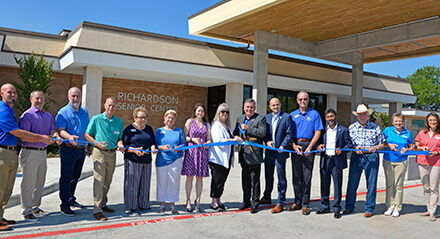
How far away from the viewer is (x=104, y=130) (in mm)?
5379

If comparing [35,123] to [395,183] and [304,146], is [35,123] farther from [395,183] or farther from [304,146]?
[395,183]

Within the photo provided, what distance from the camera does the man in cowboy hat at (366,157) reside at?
5.79 meters

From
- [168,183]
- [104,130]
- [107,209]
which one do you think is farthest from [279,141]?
[107,209]

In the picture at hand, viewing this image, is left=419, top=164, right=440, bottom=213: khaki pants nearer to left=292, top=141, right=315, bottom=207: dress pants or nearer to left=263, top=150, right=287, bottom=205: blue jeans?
left=292, top=141, right=315, bottom=207: dress pants

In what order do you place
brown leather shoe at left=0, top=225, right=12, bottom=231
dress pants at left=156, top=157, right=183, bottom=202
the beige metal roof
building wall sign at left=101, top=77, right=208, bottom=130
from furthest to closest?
building wall sign at left=101, top=77, right=208, bottom=130 < the beige metal roof < dress pants at left=156, top=157, right=183, bottom=202 < brown leather shoe at left=0, top=225, right=12, bottom=231

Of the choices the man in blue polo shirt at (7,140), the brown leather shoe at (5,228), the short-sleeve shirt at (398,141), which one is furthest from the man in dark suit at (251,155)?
the brown leather shoe at (5,228)

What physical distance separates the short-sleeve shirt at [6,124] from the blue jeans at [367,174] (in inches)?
212

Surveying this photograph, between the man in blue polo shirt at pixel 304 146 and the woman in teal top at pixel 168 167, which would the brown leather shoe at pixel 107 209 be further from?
the man in blue polo shirt at pixel 304 146

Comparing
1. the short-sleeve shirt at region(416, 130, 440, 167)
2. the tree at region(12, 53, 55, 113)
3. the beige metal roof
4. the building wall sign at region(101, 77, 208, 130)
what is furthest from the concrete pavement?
the building wall sign at region(101, 77, 208, 130)

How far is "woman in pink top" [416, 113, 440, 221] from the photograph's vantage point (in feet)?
18.9

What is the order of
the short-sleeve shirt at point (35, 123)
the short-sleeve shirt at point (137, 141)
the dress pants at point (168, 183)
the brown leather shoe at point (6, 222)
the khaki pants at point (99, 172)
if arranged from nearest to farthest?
the brown leather shoe at point (6, 222)
the short-sleeve shirt at point (35, 123)
the khaki pants at point (99, 172)
the short-sleeve shirt at point (137, 141)
the dress pants at point (168, 183)

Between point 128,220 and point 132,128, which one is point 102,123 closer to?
point 132,128

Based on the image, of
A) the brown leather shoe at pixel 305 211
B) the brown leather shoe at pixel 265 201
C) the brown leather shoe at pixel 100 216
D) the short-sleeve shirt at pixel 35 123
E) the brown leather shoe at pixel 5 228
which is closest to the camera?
the brown leather shoe at pixel 5 228

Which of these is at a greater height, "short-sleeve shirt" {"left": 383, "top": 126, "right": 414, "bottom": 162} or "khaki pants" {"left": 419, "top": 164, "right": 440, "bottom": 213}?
"short-sleeve shirt" {"left": 383, "top": 126, "right": 414, "bottom": 162}
